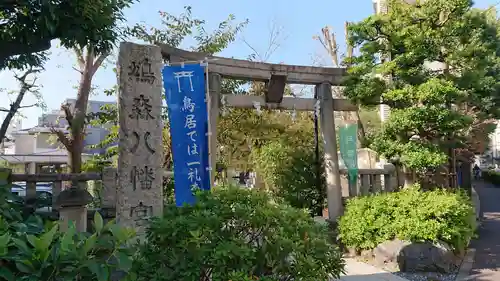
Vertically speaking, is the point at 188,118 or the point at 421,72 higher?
the point at 421,72

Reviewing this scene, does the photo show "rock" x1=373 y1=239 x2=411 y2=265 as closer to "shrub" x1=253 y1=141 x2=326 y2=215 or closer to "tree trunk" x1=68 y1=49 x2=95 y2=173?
"shrub" x1=253 y1=141 x2=326 y2=215

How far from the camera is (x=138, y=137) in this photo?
4.83 metres

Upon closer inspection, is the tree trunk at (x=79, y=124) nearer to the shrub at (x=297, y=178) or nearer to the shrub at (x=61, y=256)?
the shrub at (x=297, y=178)

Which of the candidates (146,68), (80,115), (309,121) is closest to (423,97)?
(146,68)

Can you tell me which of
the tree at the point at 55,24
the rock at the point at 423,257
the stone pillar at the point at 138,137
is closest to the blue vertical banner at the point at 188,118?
the stone pillar at the point at 138,137

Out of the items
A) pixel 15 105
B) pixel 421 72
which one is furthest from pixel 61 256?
pixel 15 105

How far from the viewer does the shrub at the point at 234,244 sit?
9.27ft

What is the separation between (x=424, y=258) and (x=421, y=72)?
3.54m

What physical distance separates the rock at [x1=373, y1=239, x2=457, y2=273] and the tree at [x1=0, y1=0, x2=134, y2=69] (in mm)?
5511

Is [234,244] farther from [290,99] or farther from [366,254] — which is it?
[290,99]

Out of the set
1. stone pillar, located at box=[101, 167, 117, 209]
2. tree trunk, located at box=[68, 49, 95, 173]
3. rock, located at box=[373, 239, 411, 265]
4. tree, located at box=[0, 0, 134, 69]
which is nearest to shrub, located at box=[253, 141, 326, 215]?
rock, located at box=[373, 239, 411, 265]

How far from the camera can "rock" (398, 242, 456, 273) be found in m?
6.52

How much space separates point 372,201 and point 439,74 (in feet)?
9.61

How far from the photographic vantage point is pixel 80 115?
11.5m
